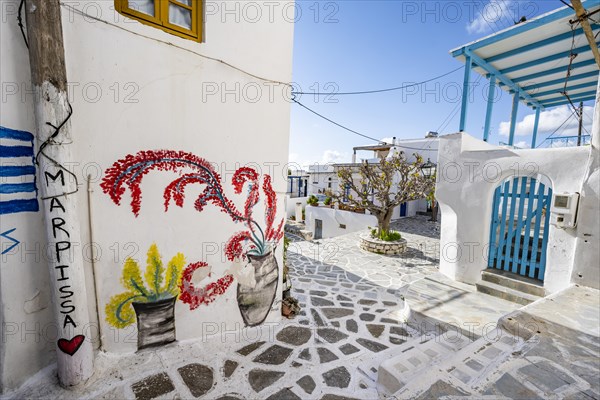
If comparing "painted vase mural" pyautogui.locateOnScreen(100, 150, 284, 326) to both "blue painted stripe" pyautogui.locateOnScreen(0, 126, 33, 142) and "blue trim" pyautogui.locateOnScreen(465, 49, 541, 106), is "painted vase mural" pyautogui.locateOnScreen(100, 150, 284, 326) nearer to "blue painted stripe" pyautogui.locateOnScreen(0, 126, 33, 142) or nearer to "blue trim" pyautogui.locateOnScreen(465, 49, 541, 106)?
"blue painted stripe" pyautogui.locateOnScreen(0, 126, 33, 142)

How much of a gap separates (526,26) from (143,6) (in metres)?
7.29

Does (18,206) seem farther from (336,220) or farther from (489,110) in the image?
(336,220)

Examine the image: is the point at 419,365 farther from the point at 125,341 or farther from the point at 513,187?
the point at 513,187

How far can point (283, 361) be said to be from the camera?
353cm

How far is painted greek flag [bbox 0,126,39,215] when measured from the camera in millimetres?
2391

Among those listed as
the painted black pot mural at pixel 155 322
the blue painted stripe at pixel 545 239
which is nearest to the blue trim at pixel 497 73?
the blue painted stripe at pixel 545 239

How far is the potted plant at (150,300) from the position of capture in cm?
312

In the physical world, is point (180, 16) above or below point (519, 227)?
above

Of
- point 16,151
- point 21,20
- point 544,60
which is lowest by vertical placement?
point 16,151

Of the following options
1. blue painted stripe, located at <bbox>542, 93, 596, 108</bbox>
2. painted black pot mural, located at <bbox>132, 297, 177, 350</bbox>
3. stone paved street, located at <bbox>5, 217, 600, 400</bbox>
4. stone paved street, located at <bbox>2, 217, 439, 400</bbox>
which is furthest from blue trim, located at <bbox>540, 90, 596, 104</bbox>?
painted black pot mural, located at <bbox>132, 297, 177, 350</bbox>

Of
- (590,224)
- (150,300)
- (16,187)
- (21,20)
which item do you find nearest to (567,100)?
(590,224)

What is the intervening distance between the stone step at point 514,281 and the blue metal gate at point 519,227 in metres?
0.16

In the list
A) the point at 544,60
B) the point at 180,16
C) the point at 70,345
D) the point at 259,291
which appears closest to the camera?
the point at 70,345

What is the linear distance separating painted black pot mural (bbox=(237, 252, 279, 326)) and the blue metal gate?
5.28 m
